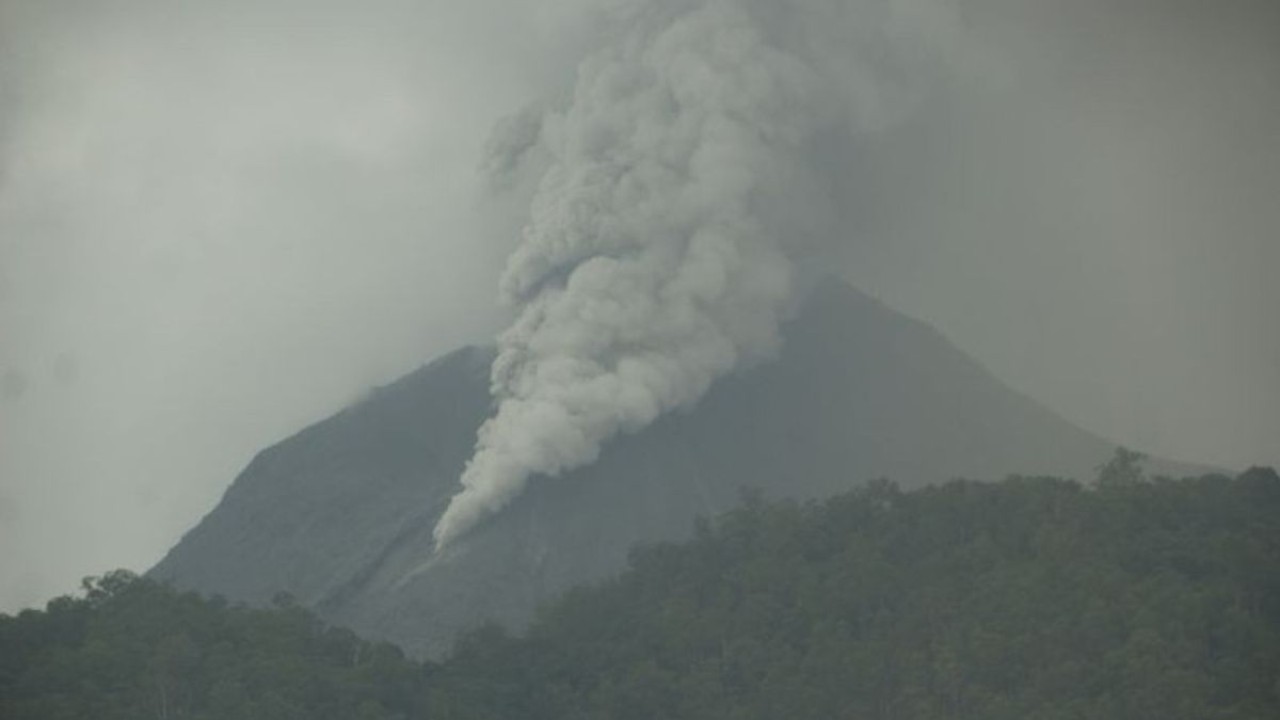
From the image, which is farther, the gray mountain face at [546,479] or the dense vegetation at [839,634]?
the gray mountain face at [546,479]

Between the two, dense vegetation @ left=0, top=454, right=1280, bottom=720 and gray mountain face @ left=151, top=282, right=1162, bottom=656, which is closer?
dense vegetation @ left=0, top=454, right=1280, bottom=720

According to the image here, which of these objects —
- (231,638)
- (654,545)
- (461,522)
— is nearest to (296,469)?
(461,522)

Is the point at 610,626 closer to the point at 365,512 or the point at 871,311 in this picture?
the point at 365,512
